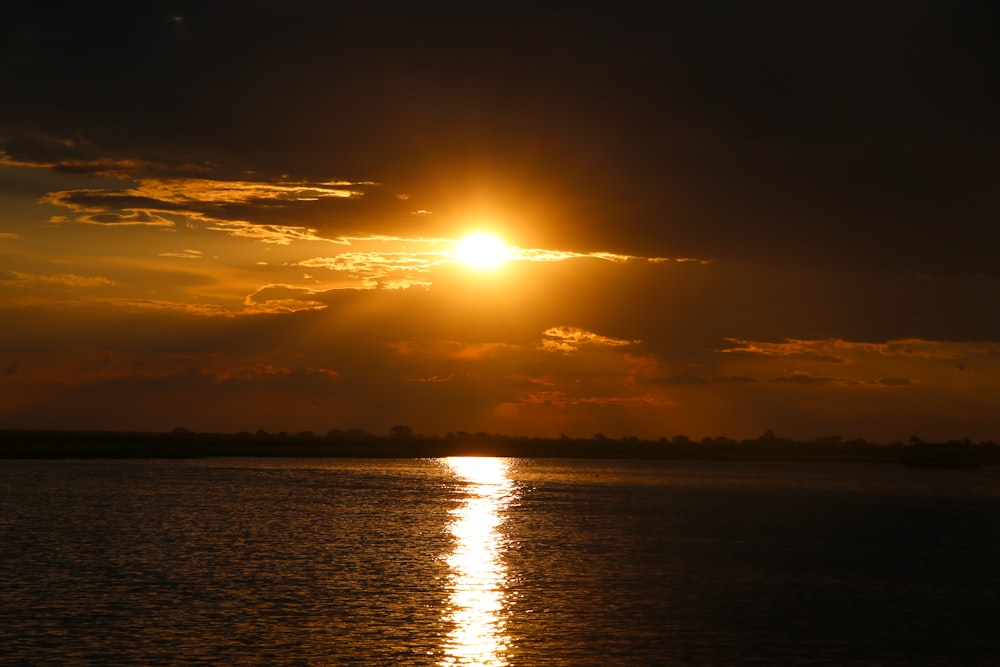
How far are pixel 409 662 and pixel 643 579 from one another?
81.8 ft

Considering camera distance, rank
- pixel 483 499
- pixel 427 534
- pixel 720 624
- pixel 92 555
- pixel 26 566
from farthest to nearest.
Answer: pixel 483 499, pixel 427 534, pixel 92 555, pixel 26 566, pixel 720 624

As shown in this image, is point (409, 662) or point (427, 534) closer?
point (409, 662)

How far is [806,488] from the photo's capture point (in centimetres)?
17962

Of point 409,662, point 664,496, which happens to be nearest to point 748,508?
point 664,496

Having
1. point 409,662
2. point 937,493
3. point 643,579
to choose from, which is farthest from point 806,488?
point 409,662

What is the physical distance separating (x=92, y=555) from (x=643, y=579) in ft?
103

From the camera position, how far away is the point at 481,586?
52625mm

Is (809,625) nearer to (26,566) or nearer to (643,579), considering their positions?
(643,579)

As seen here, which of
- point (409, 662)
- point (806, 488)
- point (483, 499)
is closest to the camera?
point (409, 662)

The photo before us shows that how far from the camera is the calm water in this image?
36969mm

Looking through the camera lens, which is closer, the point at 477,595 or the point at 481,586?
the point at 477,595

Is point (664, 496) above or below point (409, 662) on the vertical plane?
above

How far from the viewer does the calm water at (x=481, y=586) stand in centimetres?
3697

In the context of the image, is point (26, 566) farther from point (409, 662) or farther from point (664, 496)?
point (664, 496)
